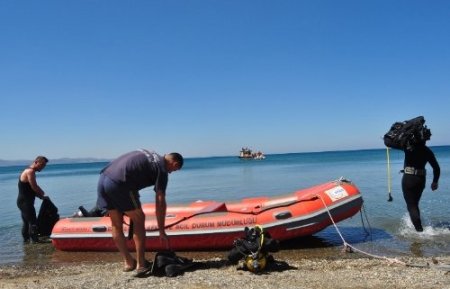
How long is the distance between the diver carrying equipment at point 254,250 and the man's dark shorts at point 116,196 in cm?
131

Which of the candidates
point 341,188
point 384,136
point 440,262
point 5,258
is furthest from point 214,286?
point 5,258

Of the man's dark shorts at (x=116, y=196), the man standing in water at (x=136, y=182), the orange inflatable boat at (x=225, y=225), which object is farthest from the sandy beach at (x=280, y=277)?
the orange inflatable boat at (x=225, y=225)

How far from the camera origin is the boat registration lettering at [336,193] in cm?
678

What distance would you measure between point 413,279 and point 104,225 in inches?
178

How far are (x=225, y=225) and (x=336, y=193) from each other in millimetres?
1852

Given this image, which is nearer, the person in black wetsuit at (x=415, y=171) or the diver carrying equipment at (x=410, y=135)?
the diver carrying equipment at (x=410, y=135)

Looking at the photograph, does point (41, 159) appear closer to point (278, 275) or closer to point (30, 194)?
point (30, 194)

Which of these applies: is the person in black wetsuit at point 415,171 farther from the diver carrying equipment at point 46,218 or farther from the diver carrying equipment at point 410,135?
the diver carrying equipment at point 46,218

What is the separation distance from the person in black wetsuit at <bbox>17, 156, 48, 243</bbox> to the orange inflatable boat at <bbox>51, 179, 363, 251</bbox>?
976mm

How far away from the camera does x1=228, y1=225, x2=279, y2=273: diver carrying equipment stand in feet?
15.8

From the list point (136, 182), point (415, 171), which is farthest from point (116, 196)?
point (415, 171)

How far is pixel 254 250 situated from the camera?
495 centimetres

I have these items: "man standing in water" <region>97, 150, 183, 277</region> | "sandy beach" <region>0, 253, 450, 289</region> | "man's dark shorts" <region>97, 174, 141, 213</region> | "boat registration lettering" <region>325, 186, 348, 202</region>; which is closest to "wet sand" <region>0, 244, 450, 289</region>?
"sandy beach" <region>0, 253, 450, 289</region>

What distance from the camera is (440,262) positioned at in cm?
530
